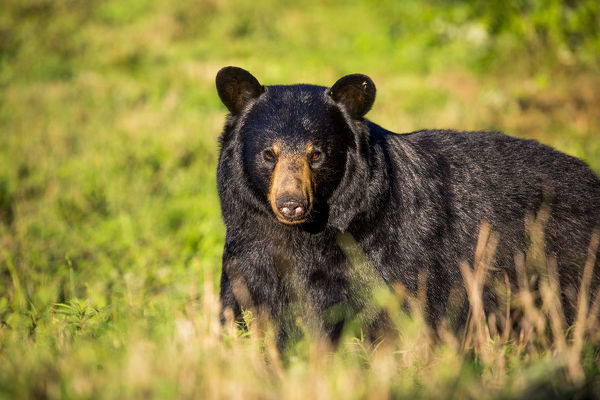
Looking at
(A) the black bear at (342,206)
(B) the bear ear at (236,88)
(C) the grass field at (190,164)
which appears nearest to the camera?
(C) the grass field at (190,164)

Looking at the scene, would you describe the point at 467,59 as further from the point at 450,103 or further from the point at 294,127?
the point at 294,127

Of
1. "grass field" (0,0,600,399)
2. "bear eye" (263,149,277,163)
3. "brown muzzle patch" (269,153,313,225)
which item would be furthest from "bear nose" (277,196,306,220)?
"grass field" (0,0,600,399)

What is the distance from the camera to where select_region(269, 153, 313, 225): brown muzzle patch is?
264 cm

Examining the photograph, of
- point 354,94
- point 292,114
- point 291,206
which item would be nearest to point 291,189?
point 291,206

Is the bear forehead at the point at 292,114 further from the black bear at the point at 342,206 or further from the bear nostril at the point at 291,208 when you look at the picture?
the bear nostril at the point at 291,208

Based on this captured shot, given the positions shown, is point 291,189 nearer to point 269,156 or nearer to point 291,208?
point 291,208

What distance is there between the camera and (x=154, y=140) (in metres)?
7.33

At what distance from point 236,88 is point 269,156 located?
0.48m

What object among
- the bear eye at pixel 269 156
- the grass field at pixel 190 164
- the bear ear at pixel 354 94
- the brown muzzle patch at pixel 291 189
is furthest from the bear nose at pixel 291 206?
the bear ear at pixel 354 94

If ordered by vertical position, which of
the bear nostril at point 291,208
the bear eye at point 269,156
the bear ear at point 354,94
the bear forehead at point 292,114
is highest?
the bear ear at point 354,94

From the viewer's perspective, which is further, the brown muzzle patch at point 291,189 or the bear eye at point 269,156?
the bear eye at point 269,156

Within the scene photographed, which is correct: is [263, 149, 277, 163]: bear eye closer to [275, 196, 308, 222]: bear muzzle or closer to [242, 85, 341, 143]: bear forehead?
[242, 85, 341, 143]: bear forehead

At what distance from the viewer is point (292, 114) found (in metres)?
2.92

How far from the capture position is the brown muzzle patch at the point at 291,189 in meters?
2.64
